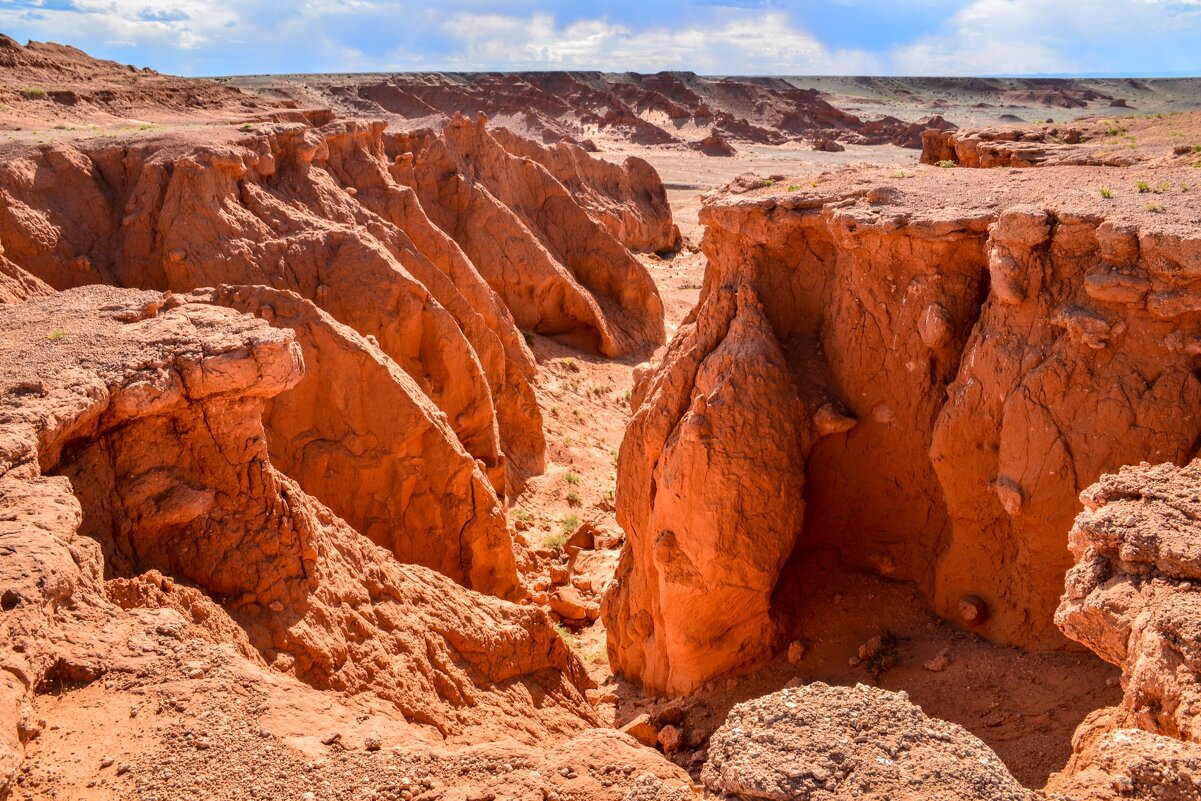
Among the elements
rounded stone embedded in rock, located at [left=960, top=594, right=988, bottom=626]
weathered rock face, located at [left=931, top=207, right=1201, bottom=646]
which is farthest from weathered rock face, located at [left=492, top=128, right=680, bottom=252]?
rounded stone embedded in rock, located at [left=960, top=594, right=988, bottom=626]

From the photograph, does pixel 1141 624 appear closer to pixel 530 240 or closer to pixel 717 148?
pixel 530 240

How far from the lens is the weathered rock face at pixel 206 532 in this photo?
5293mm

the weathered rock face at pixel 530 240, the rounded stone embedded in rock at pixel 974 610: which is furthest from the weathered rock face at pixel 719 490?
the weathered rock face at pixel 530 240

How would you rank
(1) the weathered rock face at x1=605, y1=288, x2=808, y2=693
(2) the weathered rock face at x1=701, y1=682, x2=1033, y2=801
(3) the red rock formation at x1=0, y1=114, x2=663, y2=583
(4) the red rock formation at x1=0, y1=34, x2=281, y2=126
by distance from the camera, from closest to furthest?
1. (2) the weathered rock face at x1=701, y1=682, x2=1033, y2=801
2. (1) the weathered rock face at x1=605, y1=288, x2=808, y2=693
3. (3) the red rock formation at x1=0, y1=114, x2=663, y2=583
4. (4) the red rock formation at x1=0, y1=34, x2=281, y2=126

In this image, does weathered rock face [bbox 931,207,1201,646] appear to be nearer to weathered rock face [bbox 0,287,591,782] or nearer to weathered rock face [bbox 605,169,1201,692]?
weathered rock face [bbox 605,169,1201,692]

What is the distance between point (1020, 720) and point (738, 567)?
99.5 inches

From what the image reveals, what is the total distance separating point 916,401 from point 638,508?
2962 millimetres

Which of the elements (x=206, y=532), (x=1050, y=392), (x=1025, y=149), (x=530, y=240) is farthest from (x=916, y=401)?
(x=530, y=240)

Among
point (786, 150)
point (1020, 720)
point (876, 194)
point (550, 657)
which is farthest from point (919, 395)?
point (786, 150)

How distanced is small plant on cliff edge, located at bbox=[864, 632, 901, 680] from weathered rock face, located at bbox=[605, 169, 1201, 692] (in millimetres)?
526

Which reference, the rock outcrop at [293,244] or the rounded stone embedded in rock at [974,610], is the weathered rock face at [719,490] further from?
the rock outcrop at [293,244]

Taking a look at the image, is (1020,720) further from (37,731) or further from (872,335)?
(37,731)

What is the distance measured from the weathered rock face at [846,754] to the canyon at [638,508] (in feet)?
0.05

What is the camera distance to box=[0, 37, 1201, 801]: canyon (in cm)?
431
